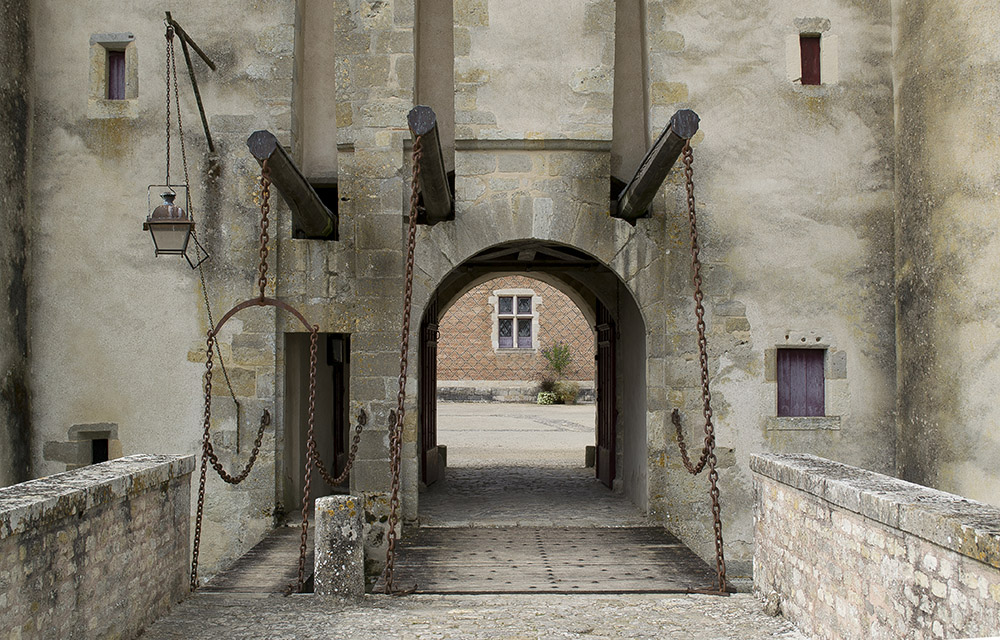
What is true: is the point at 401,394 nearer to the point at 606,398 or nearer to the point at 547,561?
the point at 547,561

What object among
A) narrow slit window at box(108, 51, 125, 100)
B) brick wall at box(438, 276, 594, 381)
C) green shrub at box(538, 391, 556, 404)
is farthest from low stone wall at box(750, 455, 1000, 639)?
brick wall at box(438, 276, 594, 381)

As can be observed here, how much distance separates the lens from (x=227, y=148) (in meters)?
7.28

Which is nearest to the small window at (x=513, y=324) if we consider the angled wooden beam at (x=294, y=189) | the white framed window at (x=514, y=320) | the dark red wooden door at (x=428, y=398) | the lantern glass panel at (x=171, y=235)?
the white framed window at (x=514, y=320)

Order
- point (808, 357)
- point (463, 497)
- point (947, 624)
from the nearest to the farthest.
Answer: point (947, 624) < point (808, 357) < point (463, 497)

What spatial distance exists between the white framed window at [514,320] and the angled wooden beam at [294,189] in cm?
1727

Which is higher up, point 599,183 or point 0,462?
point 599,183

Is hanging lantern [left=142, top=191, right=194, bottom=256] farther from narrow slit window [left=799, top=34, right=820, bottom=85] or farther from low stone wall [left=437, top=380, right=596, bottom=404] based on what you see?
low stone wall [left=437, top=380, right=596, bottom=404]

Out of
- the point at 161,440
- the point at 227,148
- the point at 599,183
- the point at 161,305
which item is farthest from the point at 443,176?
the point at 161,440

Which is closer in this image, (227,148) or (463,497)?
(227,148)

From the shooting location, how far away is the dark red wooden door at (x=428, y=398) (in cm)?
933

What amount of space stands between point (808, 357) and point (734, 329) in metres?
0.68

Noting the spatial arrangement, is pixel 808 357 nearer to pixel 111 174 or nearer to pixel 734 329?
pixel 734 329

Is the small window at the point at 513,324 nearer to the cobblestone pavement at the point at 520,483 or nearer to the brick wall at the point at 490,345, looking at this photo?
the brick wall at the point at 490,345

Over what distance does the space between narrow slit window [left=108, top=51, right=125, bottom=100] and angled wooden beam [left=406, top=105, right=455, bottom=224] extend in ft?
8.49
